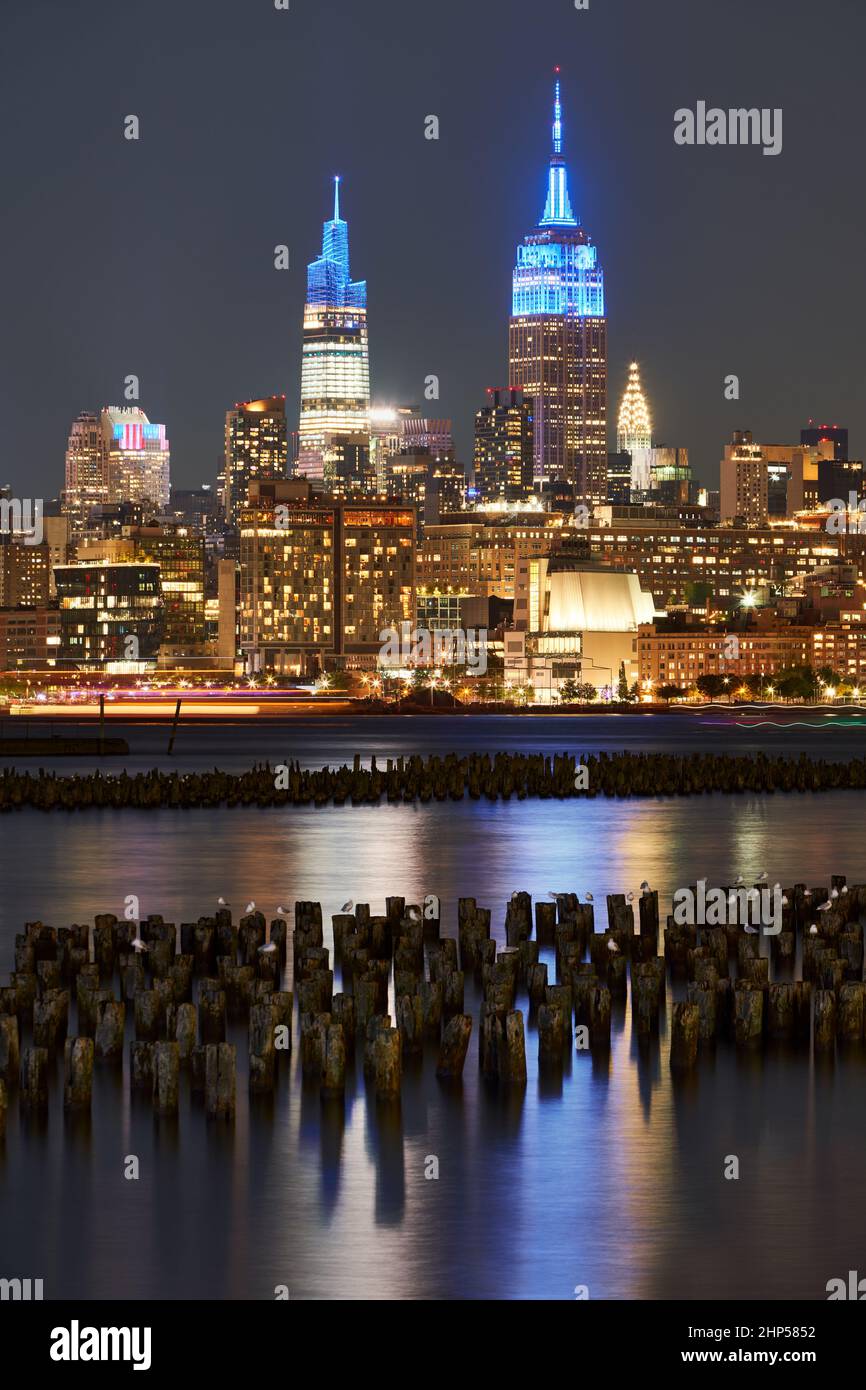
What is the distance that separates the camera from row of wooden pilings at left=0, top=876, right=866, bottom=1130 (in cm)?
2497

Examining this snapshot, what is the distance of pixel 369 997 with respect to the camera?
91.6ft

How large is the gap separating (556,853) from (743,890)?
16.1m

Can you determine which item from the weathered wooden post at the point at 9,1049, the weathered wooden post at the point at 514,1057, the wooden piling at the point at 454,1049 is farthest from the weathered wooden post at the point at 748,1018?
the weathered wooden post at the point at 9,1049

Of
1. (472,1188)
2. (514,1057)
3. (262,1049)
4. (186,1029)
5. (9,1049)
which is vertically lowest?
(472,1188)

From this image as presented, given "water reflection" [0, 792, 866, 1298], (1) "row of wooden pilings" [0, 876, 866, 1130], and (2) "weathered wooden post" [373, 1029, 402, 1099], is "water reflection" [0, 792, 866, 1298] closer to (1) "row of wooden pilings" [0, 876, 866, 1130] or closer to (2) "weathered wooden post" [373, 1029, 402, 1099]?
(2) "weathered wooden post" [373, 1029, 402, 1099]

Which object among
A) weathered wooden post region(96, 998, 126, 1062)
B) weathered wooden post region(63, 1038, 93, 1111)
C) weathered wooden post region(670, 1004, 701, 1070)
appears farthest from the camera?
weathered wooden post region(670, 1004, 701, 1070)

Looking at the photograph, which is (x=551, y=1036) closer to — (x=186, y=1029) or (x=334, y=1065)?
(x=334, y=1065)

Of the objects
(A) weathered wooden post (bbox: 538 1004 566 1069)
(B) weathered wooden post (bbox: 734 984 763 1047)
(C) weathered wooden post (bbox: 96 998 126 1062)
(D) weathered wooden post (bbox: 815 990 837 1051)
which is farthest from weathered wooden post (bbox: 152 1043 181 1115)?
(D) weathered wooden post (bbox: 815 990 837 1051)

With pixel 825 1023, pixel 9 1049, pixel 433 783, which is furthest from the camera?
pixel 433 783

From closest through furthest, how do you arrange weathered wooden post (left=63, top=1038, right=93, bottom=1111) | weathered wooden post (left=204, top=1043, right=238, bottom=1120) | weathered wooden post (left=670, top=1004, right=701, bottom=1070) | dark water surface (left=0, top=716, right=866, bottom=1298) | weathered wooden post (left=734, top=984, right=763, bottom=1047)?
dark water surface (left=0, top=716, right=866, bottom=1298), weathered wooden post (left=204, top=1043, right=238, bottom=1120), weathered wooden post (left=63, top=1038, right=93, bottom=1111), weathered wooden post (left=670, top=1004, right=701, bottom=1070), weathered wooden post (left=734, top=984, right=763, bottom=1047)

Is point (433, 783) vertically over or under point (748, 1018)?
under

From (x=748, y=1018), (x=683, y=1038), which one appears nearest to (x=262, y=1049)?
(x=683, y=1038)

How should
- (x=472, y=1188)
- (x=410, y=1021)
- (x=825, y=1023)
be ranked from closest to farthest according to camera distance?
(x=472, y=1188), (x=410, y=1021), (x=825, y=1023)
